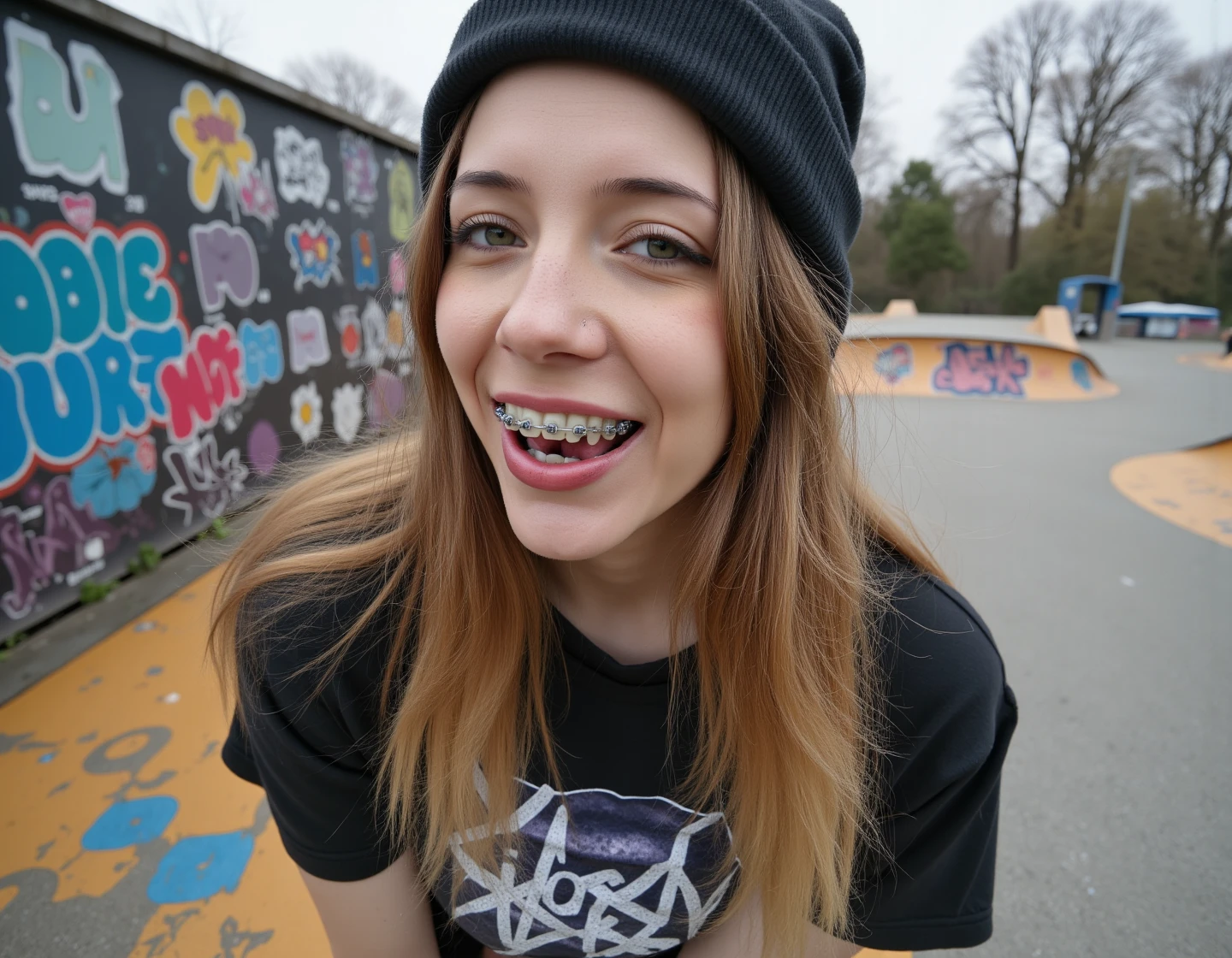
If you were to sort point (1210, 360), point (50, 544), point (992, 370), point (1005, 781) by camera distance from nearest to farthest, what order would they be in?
point (1005, 781)
point (50, 544)
point (992, 370)
point (1210, 360)

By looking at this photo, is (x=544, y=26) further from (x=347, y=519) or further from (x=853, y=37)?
(x=347, y=519)

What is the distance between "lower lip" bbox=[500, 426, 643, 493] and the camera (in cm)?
104

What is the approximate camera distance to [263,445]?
16.0ft

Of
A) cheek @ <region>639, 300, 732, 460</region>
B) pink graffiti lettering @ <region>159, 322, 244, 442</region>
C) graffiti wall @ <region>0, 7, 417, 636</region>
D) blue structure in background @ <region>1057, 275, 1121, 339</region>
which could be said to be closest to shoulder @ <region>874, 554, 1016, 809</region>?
cheek @ <region>639, 300, 732, 460</region>

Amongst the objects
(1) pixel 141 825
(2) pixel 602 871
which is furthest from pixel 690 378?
(1) pixel 141 825

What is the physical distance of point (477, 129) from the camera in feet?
3.49

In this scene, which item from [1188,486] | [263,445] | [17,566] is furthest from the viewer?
[1188,486]

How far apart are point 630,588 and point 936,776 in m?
0.64

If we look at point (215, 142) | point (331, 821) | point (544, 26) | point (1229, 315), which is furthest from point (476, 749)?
point (1229, 315)

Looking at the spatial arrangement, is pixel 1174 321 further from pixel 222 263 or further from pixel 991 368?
pixel 222 263

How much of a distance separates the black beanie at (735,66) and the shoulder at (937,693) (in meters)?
0.66

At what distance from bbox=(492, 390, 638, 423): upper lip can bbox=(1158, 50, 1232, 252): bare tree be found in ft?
93.4

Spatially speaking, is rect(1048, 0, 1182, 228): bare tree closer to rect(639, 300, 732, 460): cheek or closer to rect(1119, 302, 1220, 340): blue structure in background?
rect(1119, 302, 1220, 340): blue structure in background

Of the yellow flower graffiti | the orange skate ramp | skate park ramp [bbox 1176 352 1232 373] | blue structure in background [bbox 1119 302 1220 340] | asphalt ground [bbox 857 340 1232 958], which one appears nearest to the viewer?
asphalt ground [bbox 857 340 1232 958]
